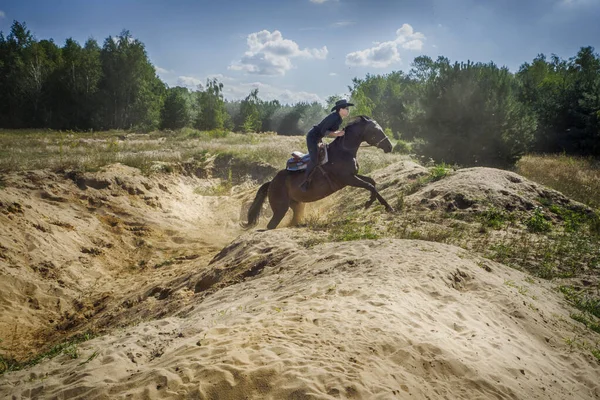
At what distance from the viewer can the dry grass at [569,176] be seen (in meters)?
13.3

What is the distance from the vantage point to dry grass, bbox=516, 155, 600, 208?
1328 cm

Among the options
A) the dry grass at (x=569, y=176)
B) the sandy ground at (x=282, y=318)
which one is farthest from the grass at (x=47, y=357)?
the dry grass at (x=569, y=176)

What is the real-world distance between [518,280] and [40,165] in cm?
1501

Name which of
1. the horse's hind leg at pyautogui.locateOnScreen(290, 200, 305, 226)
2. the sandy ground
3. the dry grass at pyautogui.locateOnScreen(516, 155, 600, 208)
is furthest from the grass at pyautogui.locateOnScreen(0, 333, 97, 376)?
the dry grass at pyautogui.locateOnScreen(516, 155, 600, 208)

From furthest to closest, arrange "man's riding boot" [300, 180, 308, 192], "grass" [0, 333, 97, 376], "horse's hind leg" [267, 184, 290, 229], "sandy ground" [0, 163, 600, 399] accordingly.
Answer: "horse's hind leg" [267, 184, 290, 229], "man's riding boot" [300, 180, 308, 192], "grass" [0, 333, 97, 376], "sandy ground" [0, 163, 600, 399]

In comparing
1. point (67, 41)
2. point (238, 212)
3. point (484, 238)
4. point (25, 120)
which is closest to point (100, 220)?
point (238, 212)

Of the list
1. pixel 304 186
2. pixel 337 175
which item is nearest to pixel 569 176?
Answer: pixel 337 175

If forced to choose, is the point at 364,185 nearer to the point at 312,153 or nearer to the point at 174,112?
the point at 312,153

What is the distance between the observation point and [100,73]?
5053 centimetres

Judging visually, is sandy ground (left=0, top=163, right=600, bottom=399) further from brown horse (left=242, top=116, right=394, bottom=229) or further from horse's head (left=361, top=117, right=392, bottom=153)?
horse's head (left=361, top=117, right=392, bottom=153)

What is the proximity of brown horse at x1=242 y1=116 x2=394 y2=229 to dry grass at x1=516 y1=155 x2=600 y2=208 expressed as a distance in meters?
7.35

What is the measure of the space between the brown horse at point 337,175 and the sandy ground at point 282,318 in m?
1.83

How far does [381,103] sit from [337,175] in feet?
197

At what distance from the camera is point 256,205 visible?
1204 cm
